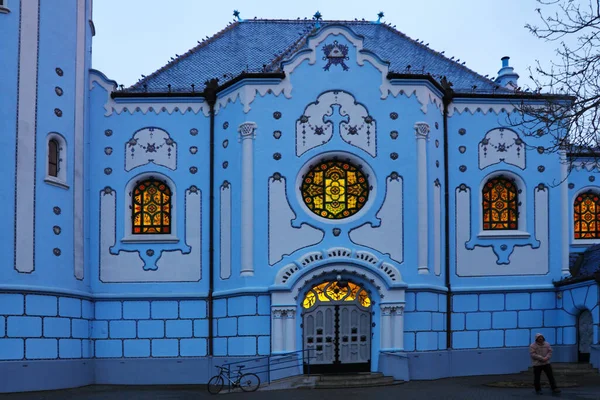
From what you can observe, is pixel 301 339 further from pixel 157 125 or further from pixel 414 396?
pixel 157 125

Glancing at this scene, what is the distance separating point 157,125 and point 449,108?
9.30 metres

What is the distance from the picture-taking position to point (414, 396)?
2156 centimetres

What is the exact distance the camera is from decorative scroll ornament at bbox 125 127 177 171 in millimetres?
28328

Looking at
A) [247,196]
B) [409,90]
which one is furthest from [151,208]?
[409,90]

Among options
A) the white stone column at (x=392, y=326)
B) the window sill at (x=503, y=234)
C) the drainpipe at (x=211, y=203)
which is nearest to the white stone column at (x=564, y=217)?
the window sill at (x=503, y=234)

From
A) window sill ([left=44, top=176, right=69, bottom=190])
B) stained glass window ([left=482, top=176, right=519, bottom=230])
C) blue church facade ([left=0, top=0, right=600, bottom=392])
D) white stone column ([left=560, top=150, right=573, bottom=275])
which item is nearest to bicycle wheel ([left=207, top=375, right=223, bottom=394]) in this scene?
blue church facade ([left=0, top=0, right=600, bottom=392])

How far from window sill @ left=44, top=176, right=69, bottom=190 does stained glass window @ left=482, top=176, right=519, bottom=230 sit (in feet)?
42.7

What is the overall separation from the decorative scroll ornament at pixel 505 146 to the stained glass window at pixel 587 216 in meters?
4.50

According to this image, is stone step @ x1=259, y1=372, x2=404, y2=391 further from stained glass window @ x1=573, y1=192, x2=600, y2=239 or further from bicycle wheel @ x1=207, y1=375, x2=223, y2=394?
stained glass window @ x1=573, y1=192, x2=600, y2=239

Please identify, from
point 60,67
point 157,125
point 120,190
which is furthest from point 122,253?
point 60,67

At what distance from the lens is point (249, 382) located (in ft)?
80.1

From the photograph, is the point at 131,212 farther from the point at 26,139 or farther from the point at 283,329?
the point at 283,329

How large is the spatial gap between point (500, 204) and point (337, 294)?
6.36 m

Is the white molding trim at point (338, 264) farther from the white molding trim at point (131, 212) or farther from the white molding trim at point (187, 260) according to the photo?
the white molding trim at point (131, 212)
